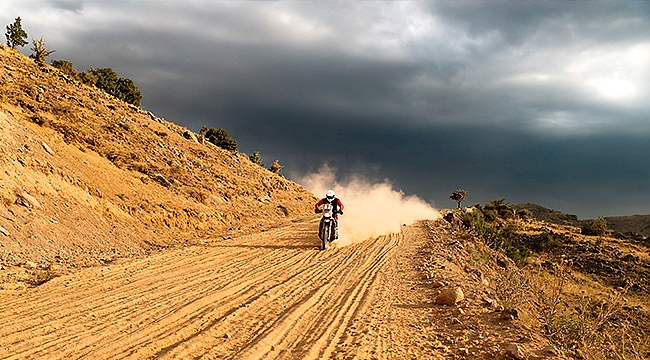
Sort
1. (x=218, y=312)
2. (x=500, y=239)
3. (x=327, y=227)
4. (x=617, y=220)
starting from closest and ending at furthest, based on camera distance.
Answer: (x=218, y=312), (x=327, y=227), (x=500, y=239), (x=617, y=220)

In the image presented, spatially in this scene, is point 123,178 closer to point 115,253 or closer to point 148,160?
point 148,160

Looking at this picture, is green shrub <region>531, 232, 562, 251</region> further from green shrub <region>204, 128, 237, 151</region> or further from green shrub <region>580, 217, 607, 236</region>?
green shrub <region>204, 128, 237, 151</region>

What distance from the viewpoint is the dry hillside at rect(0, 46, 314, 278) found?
12758 millimetres

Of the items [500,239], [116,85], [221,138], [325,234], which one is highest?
[116,85]

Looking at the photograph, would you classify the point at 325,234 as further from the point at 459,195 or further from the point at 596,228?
the point at 459,195

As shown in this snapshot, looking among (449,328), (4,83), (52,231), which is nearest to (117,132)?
(4,83)

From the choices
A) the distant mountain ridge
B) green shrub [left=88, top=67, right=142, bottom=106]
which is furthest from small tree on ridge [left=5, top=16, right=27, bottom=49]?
the distant mountain ridge

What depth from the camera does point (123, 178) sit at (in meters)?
20.1

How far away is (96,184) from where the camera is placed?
1766cm

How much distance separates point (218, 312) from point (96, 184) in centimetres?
1308

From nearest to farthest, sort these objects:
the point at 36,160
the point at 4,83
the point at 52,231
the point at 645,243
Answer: the point at 52,231
the point at 36,160
the point at 4,83
the point at 645,243

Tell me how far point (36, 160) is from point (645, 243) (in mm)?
45461

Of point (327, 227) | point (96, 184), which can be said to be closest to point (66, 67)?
point (96, 184)

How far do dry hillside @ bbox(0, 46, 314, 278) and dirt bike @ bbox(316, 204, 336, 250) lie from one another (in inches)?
219
